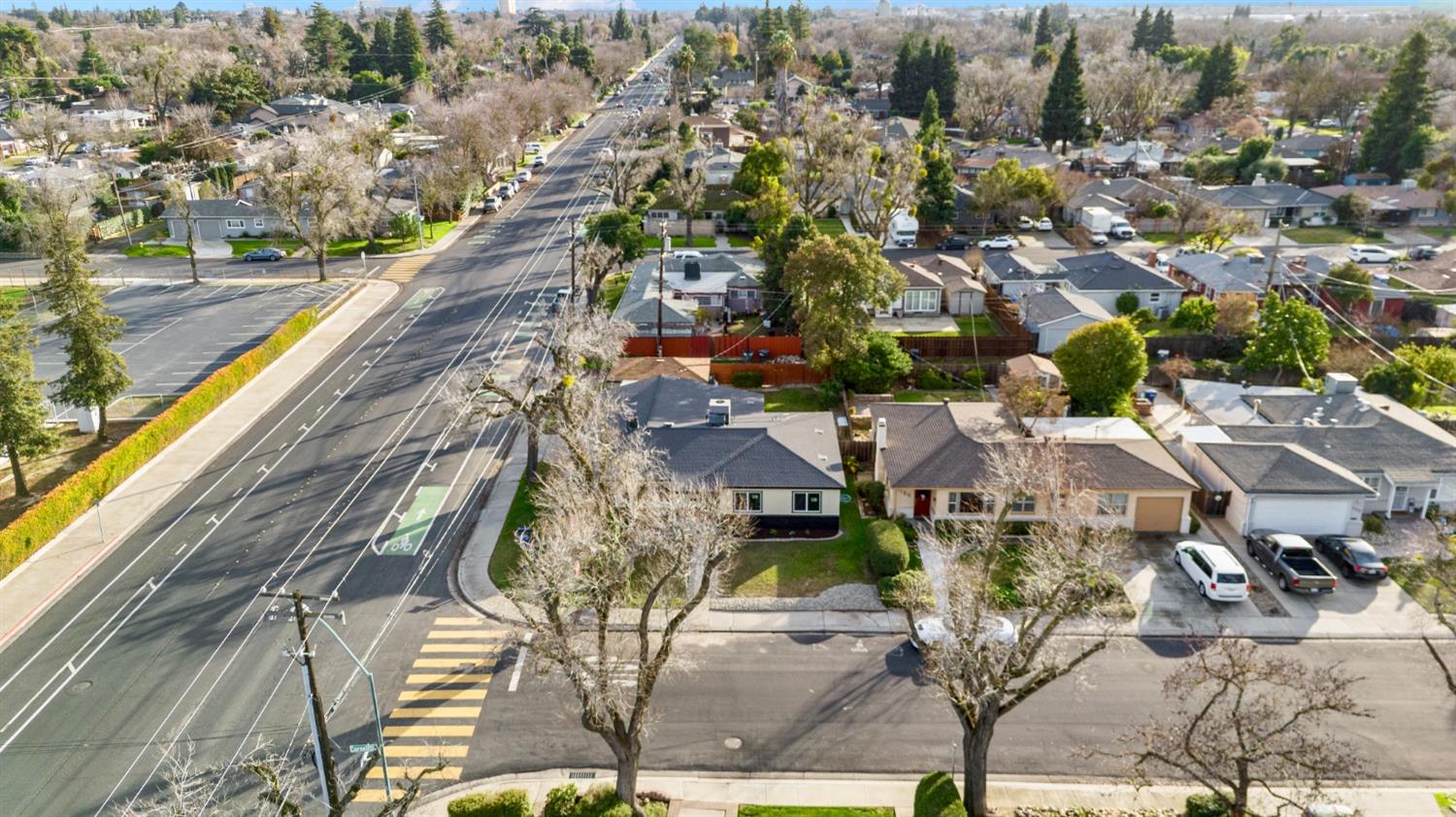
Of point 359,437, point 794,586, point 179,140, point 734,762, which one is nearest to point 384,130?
point 179,140

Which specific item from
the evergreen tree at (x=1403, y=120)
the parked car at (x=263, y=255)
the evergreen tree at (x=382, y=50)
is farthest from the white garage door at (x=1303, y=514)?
the evergreen tree at (x=382, y=50)

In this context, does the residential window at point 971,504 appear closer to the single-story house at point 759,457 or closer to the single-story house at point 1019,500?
the single-story house at point 1019,500

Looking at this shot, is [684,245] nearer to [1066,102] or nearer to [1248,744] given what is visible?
Result: [1066,102]

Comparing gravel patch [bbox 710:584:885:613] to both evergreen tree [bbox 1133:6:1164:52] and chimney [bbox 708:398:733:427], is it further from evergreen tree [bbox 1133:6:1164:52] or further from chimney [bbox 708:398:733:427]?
evergreen tree [bbox 1133:6:1164:52]

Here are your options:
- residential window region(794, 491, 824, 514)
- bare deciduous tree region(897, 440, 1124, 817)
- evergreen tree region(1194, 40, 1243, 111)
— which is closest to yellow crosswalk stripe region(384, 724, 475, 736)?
bare deciduous tree region(897, 440, 1124, 817)

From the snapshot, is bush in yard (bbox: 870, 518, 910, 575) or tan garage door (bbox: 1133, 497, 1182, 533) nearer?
bush in yard (bbox: 870, 518, 910, 575)

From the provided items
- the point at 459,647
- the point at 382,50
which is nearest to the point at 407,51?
the point at 382,50
